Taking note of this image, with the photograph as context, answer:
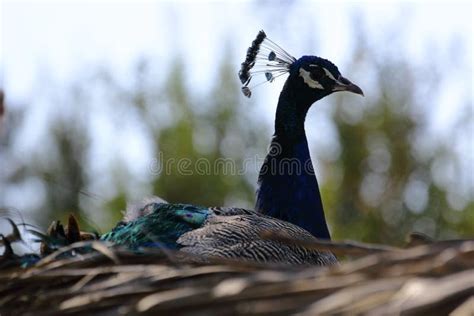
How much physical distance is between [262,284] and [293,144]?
2947 mm

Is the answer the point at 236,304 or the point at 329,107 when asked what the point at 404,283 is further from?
the point at 329,107

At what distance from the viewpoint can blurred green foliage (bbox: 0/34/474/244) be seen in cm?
1132

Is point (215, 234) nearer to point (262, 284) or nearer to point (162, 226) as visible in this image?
point (162, 226)

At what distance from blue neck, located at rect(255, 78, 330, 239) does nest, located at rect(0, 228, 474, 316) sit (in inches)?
85.5

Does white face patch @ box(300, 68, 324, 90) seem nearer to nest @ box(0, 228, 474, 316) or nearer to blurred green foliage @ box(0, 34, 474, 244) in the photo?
nest @ box(0, 228, 474, 316)

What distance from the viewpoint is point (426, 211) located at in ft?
37.8

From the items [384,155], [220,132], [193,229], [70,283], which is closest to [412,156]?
[384,155]

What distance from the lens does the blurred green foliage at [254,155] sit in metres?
11.3

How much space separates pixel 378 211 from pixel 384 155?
71 cm

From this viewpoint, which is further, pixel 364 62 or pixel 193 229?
pixel 364 62

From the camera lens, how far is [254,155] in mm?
11430

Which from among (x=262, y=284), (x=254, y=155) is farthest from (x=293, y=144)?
(x=254, y=155)

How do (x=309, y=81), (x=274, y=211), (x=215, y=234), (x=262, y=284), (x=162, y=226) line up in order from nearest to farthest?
(x=262, y=284) → (x=215, y=234) → (x=162, y=226) → (x=274, y=211) → (x=309, y=81)

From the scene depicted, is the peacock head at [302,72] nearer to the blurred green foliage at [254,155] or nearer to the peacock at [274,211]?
the peacock at [274,211]
